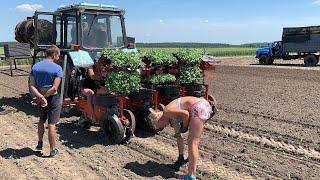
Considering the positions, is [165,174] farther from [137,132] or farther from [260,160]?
[137,132]

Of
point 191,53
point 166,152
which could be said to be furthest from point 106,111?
point 191,53

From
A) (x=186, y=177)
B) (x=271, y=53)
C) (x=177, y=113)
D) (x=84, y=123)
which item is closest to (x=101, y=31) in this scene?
(x=84, y=123)

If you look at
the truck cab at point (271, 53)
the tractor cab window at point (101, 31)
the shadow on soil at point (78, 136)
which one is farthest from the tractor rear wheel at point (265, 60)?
the shadow on soil at point (78, 136)

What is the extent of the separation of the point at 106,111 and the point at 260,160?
288 centimetres

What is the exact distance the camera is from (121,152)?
23.7 ft

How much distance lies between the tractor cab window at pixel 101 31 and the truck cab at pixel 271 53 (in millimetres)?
22170

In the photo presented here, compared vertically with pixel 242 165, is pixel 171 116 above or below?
above

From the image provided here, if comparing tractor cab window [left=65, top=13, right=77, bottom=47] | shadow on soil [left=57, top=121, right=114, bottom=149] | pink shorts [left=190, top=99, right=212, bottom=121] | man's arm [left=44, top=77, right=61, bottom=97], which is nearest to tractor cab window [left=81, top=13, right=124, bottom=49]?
tractor cab window [left=65, top=13, right=77, bottom=47]

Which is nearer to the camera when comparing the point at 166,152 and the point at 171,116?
the point at 171,116

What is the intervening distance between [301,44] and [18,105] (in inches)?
862

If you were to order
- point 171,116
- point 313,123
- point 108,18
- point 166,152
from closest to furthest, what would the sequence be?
1. point 171,116
2. point 166,152
3. point 313,123
4. point 108,18

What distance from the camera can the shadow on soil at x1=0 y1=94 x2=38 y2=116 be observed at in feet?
36.6

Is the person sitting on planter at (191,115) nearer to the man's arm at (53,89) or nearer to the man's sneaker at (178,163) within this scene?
the man's sneaker at (178,163)

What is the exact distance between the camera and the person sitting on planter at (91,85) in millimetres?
8125
